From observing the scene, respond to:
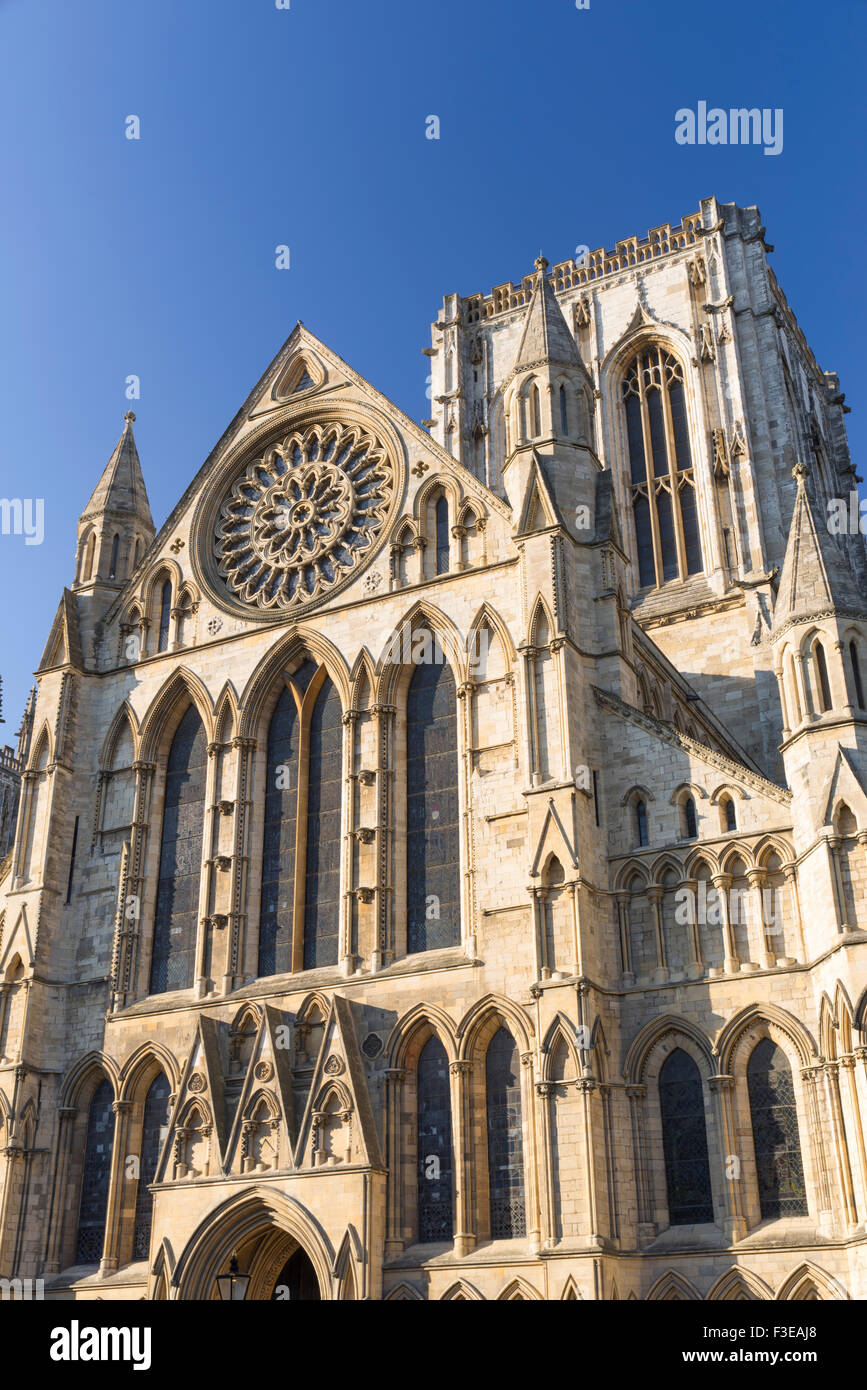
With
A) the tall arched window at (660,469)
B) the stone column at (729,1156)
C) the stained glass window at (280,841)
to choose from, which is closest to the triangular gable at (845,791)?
the stone column at (729,1156)

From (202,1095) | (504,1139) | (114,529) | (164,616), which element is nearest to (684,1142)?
(504,1139)

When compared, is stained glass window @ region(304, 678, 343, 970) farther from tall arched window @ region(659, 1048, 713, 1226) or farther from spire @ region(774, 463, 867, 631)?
spire @ region(774, 463, 867, 631)

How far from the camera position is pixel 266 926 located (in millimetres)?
24266

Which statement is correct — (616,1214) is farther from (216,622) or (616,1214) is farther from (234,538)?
(234,538)

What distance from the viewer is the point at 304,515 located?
27953mm

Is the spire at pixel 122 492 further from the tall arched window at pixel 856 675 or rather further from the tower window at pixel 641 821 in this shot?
the tall arched window at pixel 856 675

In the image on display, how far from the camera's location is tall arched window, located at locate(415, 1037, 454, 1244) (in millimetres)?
20312

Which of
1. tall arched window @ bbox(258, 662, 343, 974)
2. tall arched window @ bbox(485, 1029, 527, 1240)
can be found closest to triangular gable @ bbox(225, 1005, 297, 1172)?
tall arched window @ bbox(258, 662, 343, 974)

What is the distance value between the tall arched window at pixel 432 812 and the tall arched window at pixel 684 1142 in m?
4.26

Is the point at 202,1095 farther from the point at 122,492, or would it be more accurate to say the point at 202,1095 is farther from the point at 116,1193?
the point at 122,492

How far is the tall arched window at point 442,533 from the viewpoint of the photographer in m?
25.5

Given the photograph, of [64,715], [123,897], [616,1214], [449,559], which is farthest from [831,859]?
[64,715]

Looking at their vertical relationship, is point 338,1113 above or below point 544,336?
below

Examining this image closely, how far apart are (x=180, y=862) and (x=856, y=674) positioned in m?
13.0
